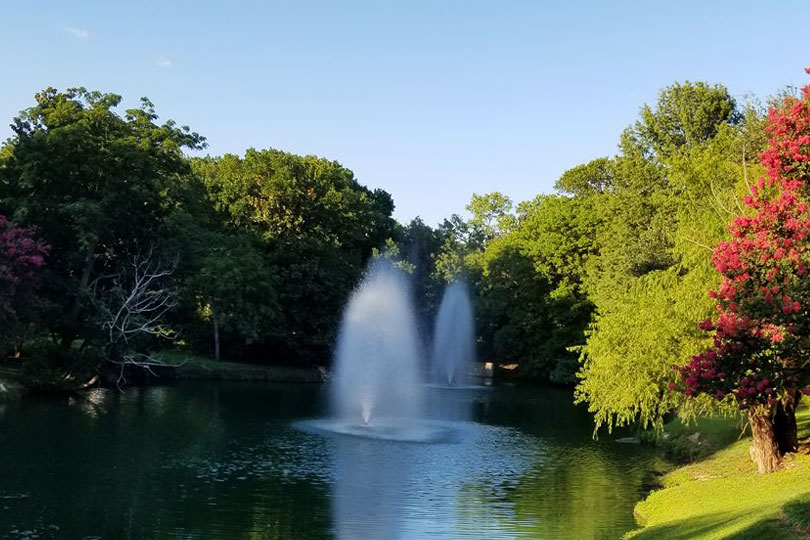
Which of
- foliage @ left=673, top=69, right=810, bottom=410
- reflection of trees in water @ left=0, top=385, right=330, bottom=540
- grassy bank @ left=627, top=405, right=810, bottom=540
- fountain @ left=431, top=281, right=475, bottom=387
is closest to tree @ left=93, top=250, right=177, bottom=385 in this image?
reflection of trees in water @ left=0, top=385, right=330, bottom=540

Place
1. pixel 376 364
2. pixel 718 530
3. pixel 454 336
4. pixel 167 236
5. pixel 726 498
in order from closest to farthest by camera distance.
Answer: pixel 718 530
pixel 726 498
pixel 167 236
pixel 376 364
pixel 454 336

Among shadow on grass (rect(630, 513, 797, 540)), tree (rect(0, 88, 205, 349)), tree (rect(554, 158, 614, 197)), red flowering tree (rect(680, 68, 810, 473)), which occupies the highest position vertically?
tree (rect(554, 158, 614, 197))

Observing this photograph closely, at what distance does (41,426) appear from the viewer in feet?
111

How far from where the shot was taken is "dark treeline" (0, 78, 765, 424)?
28219 mm

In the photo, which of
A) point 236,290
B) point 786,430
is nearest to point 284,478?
point 786,430

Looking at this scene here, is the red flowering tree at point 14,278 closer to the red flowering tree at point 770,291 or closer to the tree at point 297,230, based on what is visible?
the tree at point 297,230

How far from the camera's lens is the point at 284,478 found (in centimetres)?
2634

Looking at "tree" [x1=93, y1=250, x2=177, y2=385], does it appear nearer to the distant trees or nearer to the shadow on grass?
the distant trees

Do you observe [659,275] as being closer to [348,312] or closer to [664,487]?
[664,487]

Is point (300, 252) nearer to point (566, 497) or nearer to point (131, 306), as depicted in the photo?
point (131, 306)

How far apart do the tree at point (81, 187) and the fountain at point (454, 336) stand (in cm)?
→ 3656

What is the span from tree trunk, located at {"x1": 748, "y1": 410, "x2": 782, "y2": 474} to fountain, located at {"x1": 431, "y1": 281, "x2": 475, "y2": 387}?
55.7 metres

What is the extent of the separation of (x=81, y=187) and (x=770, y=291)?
4524 centimetres

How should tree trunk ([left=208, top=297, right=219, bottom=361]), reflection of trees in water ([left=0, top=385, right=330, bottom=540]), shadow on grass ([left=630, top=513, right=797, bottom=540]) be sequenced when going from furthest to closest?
tree trunk ([left=208, top=297, right=219, bottom=361]) < reflection of trees in water ([left=0, top=385, right=330, bottom=540]) < shadow on grass ([left=630, top=513, right=797, bottom=540])
